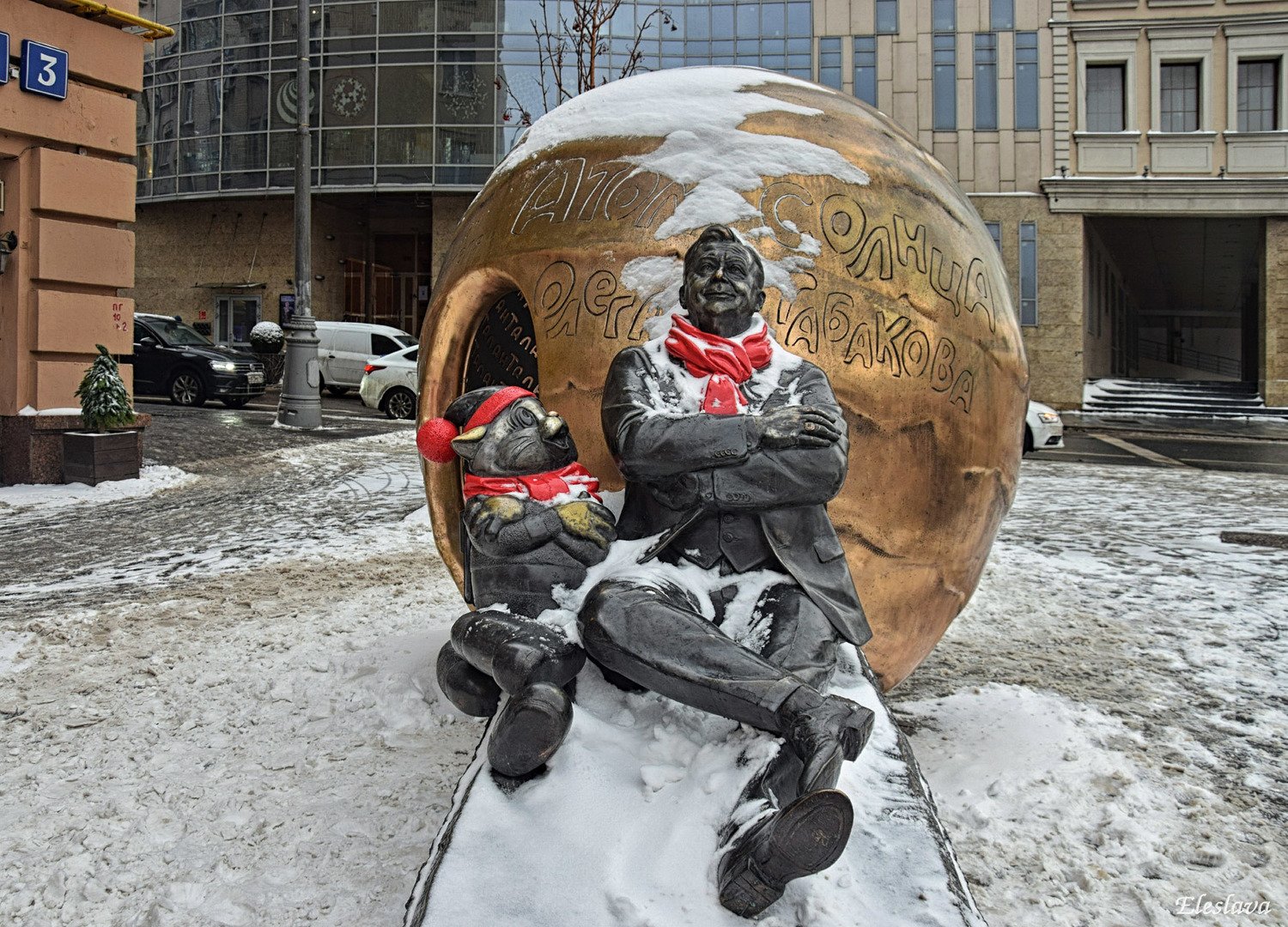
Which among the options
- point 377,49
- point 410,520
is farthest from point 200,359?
point 377,49

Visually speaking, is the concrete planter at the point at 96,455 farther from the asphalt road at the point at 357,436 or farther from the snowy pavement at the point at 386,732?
the snowy pavement at the point at 386,732

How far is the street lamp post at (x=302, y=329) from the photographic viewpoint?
15.0 meters

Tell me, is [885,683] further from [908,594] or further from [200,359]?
[200,359]

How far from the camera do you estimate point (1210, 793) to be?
10.5 ft

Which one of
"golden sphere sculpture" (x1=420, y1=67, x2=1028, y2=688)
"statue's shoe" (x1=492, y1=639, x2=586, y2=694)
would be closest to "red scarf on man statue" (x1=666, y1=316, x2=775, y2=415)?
"golden sphere sculpture" (x1=420, y1=67, x2=1028, y2=688)

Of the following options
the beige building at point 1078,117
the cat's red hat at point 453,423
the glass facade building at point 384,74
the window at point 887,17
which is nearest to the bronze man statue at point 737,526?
the cat's red hat at point 453,423

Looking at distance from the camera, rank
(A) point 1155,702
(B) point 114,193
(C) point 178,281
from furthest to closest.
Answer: (C) point 178,281 < (B) point 114,193 < (A) point 1155,702

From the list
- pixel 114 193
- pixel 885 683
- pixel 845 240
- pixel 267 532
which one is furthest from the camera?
pixel 114 193

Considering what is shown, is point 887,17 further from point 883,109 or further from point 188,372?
point 188,372

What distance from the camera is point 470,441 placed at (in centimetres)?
263

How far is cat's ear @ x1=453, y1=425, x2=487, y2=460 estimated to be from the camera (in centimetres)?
262

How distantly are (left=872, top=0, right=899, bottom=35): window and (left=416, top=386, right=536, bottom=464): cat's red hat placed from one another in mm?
26243

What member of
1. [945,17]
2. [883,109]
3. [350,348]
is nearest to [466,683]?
[350,348]

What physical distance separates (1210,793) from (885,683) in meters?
1.07
